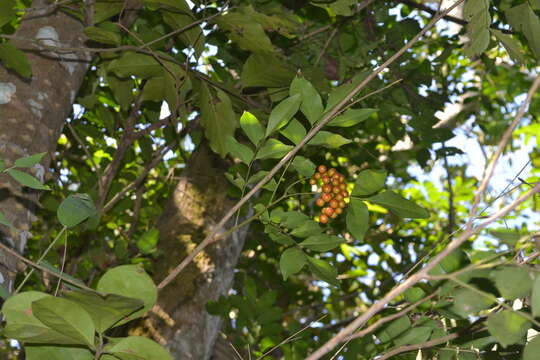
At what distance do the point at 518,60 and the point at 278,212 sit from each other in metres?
0.78

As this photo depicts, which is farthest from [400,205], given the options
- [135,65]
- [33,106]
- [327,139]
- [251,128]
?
[33,106]

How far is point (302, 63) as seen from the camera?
2201 mm

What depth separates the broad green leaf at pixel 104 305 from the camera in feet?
2.31

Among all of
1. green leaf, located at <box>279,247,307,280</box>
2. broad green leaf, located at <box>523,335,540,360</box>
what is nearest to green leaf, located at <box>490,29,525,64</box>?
green leaf, located at <box>279,247,307,280</box>

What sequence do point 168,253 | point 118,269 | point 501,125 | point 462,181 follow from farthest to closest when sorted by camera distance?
point 462,181
point 501,125
point 168,253
point 118,269

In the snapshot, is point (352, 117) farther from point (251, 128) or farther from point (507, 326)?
point (507, 326)

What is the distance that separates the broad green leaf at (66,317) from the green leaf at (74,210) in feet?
0.65

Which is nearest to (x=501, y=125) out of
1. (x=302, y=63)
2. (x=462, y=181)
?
(x=462, y=181)

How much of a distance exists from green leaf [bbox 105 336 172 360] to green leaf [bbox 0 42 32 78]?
0.93 metres

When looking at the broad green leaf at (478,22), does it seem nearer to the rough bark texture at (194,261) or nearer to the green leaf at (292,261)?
the green leaf at (292,261)

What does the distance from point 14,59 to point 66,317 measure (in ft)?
3.08

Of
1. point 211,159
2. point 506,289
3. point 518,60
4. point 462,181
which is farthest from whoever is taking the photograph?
point 462,181

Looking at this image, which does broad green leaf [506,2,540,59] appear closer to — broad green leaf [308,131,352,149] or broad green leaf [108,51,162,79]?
broad green leaf [308,131,352,149]

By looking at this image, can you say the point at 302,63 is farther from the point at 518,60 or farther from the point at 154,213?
the point at 154,213
